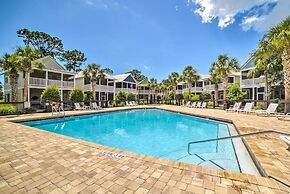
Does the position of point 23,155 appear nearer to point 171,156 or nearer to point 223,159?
point 171,156

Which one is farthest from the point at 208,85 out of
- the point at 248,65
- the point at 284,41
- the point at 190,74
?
the point at 284,41

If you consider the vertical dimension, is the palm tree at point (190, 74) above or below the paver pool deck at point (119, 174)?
Result: above

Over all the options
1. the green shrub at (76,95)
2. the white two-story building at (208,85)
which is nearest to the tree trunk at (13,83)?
the green shrub at (76,95)

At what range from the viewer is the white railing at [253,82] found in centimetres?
2029

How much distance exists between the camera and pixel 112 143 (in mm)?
7109

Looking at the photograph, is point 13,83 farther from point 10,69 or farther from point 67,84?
point 67,84

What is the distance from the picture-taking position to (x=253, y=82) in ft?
69.6

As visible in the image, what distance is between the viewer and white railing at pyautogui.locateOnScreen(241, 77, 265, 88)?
20.3m

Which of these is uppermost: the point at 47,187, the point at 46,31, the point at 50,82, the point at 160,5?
the point at 46,31

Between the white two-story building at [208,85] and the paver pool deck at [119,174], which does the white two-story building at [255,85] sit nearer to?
the white two-story building at [208,85]

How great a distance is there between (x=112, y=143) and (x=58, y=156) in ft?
11.4

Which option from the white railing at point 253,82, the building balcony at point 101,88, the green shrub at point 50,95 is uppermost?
the white railing at point 253,82

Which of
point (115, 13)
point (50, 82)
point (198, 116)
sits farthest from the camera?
point (50, 82)

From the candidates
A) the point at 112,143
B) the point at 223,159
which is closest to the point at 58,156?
the point at 112,143
